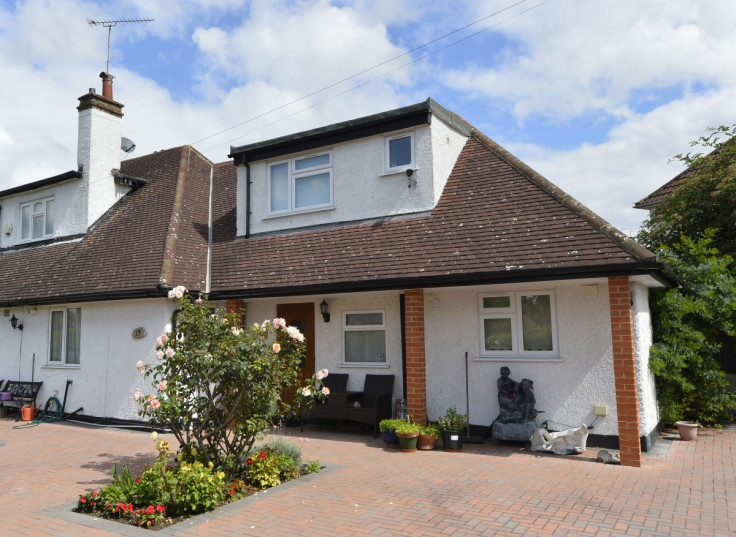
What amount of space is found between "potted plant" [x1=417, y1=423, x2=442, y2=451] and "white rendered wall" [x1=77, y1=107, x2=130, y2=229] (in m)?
10.4

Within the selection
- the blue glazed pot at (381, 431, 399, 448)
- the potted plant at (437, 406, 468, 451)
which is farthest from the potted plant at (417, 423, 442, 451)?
the blue glazed pot at (381, 431, 399, 448)

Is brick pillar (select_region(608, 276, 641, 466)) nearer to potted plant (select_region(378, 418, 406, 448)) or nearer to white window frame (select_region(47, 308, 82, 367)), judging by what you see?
potted plant (select_region(378, 418, 406, 448))

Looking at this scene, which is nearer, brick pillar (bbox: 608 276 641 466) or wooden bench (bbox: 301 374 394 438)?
brick pillar (bbox: 608 276 641 466)

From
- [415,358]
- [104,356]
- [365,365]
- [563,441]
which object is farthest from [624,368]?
[104,356]

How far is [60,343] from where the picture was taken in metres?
12.8

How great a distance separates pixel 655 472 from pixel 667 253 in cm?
505

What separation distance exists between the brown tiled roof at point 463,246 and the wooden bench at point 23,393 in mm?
5059

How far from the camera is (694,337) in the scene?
31.6ft

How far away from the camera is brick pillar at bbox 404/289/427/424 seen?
9.44 metres

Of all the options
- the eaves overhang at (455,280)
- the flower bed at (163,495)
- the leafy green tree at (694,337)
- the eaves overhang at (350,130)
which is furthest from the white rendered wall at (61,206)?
the leafy green tree at (694,337)

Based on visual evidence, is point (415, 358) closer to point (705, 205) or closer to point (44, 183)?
point (705, 205)

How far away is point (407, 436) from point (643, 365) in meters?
4.00

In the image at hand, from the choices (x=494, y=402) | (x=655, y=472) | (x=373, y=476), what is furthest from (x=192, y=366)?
(x=655, y=472)

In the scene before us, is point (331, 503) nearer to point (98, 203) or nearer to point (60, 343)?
point (60, 343)
